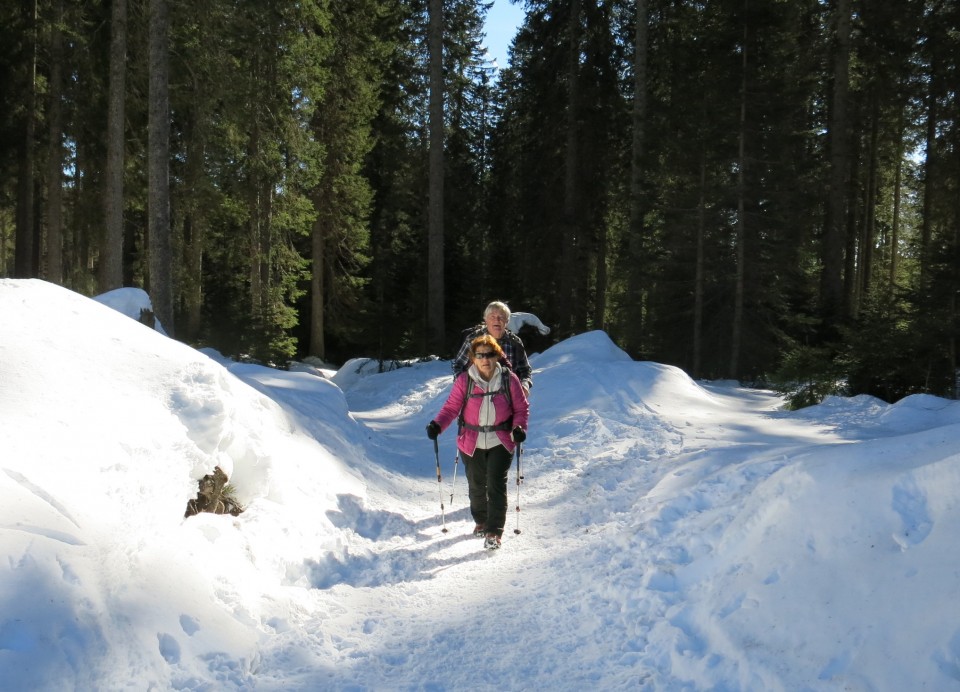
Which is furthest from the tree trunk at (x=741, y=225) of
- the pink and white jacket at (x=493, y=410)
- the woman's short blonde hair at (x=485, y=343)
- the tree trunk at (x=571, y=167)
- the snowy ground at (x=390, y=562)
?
the woman's short blonde hair at (x=485, y=343)

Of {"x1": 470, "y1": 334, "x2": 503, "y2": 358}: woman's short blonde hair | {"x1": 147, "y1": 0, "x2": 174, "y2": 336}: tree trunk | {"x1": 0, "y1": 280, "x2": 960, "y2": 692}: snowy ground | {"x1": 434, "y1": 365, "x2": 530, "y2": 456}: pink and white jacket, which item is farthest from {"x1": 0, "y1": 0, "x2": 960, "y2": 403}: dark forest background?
{"x1": 470, "y1": 334, "x2": 503, "y2": 358}: woman's short blonde hair

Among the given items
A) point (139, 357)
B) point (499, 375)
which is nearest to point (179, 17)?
point (139, 357)

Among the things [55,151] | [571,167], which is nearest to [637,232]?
[571,167]

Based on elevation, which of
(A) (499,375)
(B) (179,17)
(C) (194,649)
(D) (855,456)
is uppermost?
(B) (179,17)

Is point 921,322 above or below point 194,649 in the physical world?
above

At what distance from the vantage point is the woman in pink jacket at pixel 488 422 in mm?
5879

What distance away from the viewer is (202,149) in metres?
16.3

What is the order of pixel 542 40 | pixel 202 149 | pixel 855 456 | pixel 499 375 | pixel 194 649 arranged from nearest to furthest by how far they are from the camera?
pixel 194 649, pixel 855 456, pixel 499 375, pixel 202 149, pixel 542 40

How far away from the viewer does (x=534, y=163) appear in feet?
89.6

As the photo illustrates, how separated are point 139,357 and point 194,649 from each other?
9.12 feet

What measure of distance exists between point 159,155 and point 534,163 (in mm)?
17427

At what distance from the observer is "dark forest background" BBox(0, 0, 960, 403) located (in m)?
15.1

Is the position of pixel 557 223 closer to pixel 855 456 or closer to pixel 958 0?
pixel 958 0

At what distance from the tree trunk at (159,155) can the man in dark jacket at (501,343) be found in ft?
27.5
